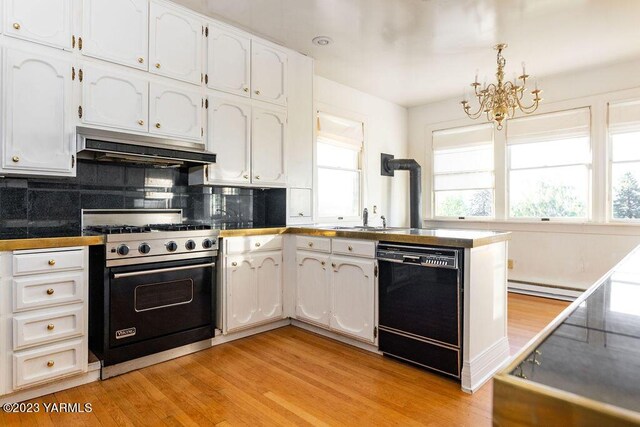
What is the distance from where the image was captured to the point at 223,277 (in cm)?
304

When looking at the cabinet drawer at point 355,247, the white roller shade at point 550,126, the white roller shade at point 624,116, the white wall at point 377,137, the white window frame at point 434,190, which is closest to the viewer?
the cabinet drawer at point 355,247

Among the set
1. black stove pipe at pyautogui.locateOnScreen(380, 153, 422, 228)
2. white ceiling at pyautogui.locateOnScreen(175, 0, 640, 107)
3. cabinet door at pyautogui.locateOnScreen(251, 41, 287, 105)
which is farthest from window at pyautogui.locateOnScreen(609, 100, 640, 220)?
cabinet door at pyautogui.locateOnScreen(251, 41, 287, 105)

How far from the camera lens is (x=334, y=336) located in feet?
10.5

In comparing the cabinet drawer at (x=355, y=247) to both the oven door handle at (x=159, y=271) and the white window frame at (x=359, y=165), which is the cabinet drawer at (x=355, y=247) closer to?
the oven door handle at (x=159, y=271)

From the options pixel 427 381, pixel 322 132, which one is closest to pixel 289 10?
pixel 322 132

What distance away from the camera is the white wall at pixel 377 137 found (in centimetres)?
486

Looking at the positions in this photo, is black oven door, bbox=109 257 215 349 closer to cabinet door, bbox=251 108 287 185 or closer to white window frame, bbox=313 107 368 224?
cabinet door, bbox=251 108 287 185

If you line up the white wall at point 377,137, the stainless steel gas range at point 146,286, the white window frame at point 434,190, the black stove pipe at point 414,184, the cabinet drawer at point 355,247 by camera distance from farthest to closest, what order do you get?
the black stove pipe at point 414,184 → the white window frame at point 434,190 → the white wall at point 377,137 → the cabinet drawer at point 355,247 → the stainless steel gas range at point 146,286

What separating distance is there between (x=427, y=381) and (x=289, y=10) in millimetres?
2992

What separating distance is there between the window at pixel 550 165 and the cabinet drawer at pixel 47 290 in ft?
16.3

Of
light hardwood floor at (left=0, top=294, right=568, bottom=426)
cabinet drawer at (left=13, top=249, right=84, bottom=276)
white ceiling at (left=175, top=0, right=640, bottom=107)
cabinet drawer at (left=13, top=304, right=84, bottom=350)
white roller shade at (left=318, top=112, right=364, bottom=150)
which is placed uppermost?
white ceiling at (left=175, top=0, right=640, bottom=107)

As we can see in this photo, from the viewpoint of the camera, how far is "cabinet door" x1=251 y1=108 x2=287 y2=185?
350 centimetres

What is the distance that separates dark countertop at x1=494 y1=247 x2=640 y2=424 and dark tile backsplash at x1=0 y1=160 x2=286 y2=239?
2.80m

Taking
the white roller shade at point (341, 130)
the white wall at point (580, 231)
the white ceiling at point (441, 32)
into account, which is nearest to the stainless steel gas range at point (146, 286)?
the white ceiling at point (441, 32)
